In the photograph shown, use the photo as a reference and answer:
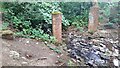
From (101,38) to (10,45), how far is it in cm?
169

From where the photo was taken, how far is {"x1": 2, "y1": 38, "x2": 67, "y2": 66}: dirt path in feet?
9.37

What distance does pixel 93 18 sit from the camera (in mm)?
4316

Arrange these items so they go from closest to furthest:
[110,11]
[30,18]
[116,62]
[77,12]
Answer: [116,62], [30,18], [77,12], [110,11]

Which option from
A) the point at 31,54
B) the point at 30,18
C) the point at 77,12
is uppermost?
the point at 30,18

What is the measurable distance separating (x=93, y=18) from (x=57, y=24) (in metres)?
0.97

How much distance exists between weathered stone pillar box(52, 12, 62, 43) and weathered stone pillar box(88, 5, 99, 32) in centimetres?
83

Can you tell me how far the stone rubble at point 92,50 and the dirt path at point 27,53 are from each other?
0.41 meters

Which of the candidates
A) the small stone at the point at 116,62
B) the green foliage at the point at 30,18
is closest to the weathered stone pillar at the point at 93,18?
the green foliage at the point at 30,18

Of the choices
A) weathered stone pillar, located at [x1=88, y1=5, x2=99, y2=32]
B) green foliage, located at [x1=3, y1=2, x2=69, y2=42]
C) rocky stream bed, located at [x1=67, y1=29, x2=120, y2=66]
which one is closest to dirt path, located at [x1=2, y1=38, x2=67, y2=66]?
green foliage, located at [x1=3, y1=2, x2=69, y2=42]

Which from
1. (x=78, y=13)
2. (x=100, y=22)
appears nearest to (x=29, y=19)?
(x=78, y=13)

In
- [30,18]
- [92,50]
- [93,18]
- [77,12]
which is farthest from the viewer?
[77,12]

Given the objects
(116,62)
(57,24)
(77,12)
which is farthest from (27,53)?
(77,12)

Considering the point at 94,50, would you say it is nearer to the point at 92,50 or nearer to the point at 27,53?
the point at 92,50

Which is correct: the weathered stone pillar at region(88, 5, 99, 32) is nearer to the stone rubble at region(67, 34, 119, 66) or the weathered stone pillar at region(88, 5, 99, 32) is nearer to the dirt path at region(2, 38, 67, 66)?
the stone rubble at region(67, 34, 119, 66)
